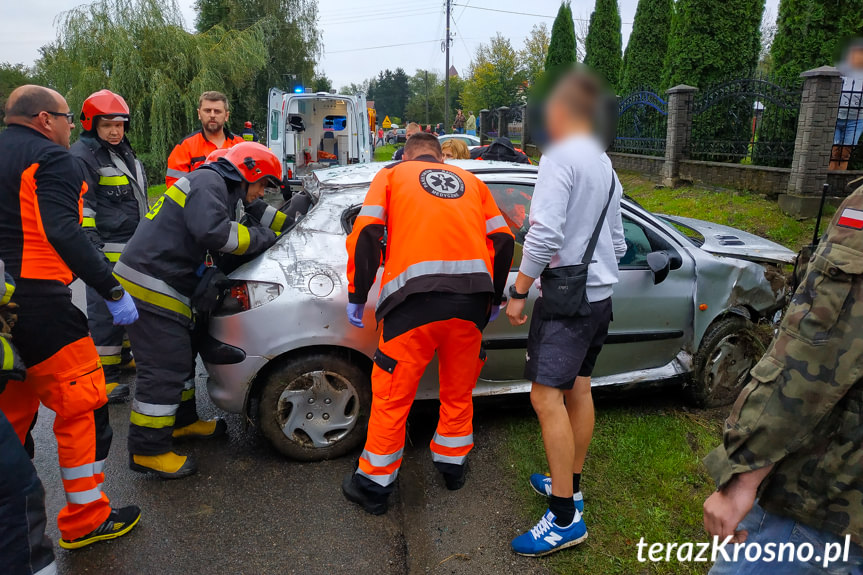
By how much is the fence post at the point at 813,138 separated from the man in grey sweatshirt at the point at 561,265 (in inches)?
259

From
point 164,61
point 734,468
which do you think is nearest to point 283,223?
point 734,468

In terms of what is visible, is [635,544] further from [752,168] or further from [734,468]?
[752,168]

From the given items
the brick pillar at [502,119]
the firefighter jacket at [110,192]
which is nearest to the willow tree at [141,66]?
the brick pillar at [502,119]

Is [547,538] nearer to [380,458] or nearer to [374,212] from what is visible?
[380,458]

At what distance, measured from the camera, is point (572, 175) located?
2441 millimetres

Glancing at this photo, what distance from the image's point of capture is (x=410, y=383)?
2828 millimetres

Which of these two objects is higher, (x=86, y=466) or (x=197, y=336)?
(x=197, y=336)

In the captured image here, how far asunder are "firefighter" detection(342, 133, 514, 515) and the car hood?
1949 millimetres

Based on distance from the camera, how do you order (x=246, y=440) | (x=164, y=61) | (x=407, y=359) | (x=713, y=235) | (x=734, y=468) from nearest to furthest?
(x=734, y=468) < (x=407, y=359) < (x=246, y=440) < (x=713, y=235) < (x=164, y=61)

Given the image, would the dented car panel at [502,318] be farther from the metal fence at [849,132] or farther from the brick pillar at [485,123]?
the brick pillar at [485,123]

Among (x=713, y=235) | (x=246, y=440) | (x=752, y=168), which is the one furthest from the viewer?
(x=752, y=168)

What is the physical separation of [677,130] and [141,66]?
13.3 metres

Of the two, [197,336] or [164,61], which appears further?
[164,61]

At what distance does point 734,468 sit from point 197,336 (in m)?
2.90
